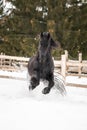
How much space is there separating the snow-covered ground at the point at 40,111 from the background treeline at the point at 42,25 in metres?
18.5

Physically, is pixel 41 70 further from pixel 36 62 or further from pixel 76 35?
pixel 76 35

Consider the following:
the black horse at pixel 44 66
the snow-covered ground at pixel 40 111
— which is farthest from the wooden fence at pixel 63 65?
the black horse at pixel 44 66

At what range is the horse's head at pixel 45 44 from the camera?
8453mm

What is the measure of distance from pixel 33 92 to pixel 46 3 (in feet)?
70.3

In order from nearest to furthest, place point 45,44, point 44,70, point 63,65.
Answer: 1. point 45,44
2. point 44,70
3. point 63,65

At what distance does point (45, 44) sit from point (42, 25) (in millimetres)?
21809

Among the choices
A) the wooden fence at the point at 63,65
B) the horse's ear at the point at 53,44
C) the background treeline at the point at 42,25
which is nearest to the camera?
the horse's ear at the point at 53,44

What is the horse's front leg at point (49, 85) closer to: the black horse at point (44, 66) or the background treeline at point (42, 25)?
the black horse at point (44, 66)

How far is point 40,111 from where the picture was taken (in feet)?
22.4

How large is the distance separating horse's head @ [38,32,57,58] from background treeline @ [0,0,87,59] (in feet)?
61.4

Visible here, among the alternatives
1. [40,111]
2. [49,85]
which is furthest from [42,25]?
[40,111]

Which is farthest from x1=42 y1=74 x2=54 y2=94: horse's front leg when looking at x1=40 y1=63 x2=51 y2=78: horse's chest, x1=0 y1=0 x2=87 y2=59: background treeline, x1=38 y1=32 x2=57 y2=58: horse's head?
x1=0 y1=0 x2=87 y2=59: background treeline

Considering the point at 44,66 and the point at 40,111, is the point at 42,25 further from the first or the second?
the point at 40,111

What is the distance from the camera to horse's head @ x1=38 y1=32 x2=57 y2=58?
8.45 m
